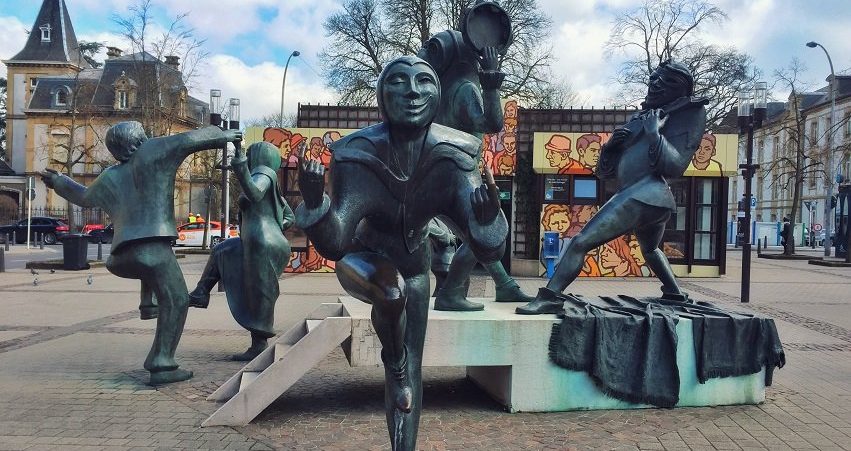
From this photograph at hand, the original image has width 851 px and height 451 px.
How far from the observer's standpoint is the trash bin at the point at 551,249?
644 inches

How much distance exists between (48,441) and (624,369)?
13.7 feet

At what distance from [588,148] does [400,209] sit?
1508 cm

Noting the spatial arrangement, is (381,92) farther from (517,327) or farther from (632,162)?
(632,162)

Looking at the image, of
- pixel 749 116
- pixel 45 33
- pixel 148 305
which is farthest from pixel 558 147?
pixel 45 33

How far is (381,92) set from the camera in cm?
282

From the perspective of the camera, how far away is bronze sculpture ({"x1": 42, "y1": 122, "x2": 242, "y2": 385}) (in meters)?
5.82

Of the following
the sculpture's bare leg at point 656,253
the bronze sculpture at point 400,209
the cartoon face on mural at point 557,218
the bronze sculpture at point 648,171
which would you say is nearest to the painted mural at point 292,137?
the cartoon face on mural at point 557,218

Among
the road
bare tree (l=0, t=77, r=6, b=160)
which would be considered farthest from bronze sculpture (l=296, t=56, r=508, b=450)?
bare tree (l=0, t=77, r=6, b=160)

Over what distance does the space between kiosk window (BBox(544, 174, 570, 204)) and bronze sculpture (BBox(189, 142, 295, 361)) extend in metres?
11.3

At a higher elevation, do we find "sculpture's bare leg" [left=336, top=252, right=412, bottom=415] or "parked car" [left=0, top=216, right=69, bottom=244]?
"sculpture's bare leg" [left=336, top=252, right=412, bottom=415]

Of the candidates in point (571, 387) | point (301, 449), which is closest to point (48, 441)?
point (301, 449)

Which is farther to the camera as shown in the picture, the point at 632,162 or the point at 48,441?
the point at 632,162

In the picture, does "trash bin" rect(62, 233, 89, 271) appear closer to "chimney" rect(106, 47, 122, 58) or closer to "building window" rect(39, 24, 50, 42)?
"chimney" rect(106, 47, 122, 58)

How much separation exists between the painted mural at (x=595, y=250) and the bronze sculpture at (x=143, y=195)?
483 inches
